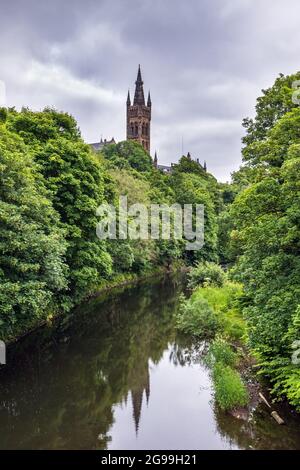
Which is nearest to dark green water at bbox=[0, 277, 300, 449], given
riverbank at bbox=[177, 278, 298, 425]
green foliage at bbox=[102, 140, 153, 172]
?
riverbank at bbox=[177, 278, 298, 425]

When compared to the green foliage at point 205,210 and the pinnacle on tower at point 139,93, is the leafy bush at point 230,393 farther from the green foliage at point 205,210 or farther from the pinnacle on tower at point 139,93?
the pinnacle on tower at point 139,93

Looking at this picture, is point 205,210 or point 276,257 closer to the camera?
point 276,257

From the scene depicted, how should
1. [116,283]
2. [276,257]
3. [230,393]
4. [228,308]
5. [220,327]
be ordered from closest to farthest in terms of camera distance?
[230,393] → [276,257] → [220,327] → [228,308] → [116,283]

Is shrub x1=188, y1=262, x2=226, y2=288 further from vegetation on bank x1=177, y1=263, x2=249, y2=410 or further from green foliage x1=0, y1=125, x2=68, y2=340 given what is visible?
green foliage x1=0, y1=125, x2=68, y2=340

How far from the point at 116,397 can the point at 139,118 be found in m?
127

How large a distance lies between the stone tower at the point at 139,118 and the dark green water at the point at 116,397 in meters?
115

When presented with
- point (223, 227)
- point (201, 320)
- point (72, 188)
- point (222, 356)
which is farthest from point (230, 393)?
point (223, 227)

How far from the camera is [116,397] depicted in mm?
16297

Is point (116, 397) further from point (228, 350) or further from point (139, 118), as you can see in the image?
point (139, 118)

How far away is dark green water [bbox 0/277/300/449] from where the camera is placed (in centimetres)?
1266
